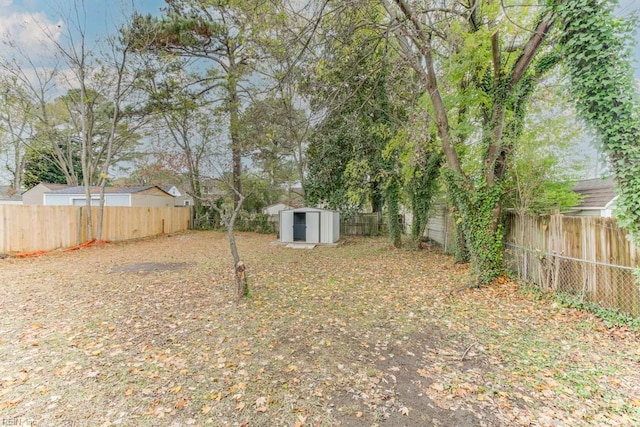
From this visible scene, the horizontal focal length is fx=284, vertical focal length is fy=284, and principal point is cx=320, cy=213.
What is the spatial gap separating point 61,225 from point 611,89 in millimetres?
15050

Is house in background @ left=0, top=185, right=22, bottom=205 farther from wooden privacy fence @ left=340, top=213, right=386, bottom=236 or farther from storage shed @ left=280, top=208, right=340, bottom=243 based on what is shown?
wooden privacy fence @ left=340, top=213, right=386, bottom=236

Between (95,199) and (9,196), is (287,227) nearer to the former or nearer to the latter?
(95,199)

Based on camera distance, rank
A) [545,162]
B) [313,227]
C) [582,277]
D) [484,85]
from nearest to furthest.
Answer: [582,277], [545,162], [484,85], [313,227]

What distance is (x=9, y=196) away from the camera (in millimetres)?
20953

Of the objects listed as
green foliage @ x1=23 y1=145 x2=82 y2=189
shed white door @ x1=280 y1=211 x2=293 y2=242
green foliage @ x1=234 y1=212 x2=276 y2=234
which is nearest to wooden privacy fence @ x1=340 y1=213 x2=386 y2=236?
shed white door @ x1=280 y1=211 x2=293 y2=242

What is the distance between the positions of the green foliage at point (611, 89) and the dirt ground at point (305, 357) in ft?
6.30

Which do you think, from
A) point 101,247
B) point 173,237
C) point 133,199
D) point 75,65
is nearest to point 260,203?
point 173,237

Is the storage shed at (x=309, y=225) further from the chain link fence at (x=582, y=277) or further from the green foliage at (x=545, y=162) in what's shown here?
the chain link fence at (x=582, y=277)

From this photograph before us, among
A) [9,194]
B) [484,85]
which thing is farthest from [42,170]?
[484,85]

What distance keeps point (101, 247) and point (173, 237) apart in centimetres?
361

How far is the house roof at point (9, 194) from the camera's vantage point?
20.4 metres

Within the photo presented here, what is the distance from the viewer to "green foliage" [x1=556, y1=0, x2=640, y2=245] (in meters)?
3.65

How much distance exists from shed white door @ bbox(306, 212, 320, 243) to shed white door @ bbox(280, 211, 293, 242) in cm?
80

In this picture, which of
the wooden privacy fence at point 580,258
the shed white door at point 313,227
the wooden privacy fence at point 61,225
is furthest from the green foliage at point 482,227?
the wooden privacy fence at point 61,225
